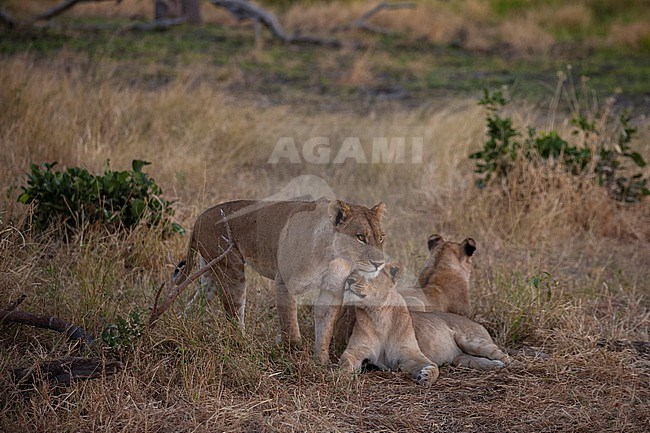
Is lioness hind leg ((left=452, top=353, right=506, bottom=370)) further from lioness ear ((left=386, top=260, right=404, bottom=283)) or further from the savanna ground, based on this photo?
lioness ear ((left=386, top=260, right=404, bottom=283))

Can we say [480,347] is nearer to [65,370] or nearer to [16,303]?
[65,370]

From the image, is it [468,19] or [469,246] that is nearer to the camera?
[469,246]

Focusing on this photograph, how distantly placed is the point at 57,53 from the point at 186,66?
173cm

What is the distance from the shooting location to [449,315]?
442 cm

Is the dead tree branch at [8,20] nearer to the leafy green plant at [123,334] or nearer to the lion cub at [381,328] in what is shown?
the leafy green plant at [123,334]

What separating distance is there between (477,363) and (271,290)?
1397 millimetres

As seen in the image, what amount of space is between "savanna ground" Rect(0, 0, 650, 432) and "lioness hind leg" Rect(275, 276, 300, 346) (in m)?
0.09

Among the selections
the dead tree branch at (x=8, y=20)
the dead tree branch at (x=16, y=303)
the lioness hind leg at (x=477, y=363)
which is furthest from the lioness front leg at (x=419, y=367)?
the dead tree branch at (x=8, y=20)

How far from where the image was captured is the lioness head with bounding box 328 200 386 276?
383 centimetres

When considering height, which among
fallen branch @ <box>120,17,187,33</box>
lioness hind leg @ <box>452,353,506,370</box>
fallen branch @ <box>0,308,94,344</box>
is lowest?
lioness hind leg @ <box>452,353,506,370</box>

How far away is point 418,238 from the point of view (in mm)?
6281

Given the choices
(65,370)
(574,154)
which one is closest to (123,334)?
(65,370)

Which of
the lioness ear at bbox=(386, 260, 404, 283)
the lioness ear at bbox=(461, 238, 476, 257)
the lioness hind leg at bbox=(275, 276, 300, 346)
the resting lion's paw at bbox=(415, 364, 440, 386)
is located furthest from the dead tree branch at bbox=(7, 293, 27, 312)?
the lioness ear at bbox=(461, 238, 476, 257)

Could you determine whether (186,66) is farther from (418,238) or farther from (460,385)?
(460,385)
